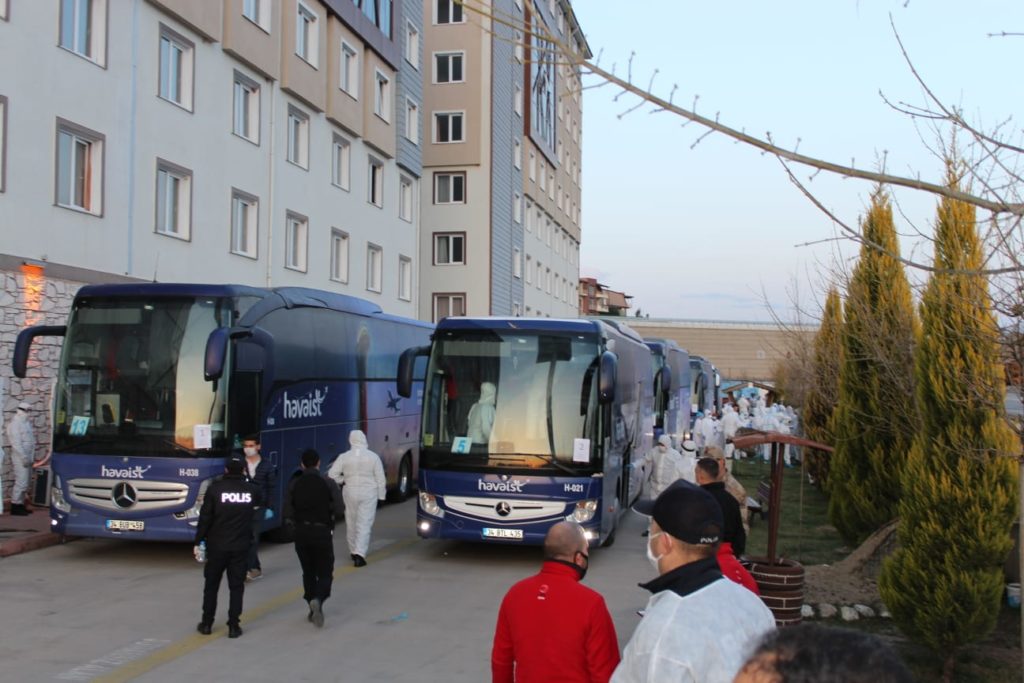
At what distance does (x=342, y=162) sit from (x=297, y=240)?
176 inches

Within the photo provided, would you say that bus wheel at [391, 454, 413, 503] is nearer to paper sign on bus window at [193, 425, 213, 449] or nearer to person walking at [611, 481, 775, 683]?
paper sign on bus window at [193, 425, 213, 449]

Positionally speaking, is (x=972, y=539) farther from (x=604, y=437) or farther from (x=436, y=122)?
(x=436, y=122)

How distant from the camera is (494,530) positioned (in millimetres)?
14039

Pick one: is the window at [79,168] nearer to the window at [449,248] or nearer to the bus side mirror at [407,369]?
the bus side mirror at [407,369]

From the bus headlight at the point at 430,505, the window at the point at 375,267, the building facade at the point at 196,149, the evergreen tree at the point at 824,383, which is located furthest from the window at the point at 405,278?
the bus headlight at the point at 430,505

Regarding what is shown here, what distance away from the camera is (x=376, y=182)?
36.3 meters

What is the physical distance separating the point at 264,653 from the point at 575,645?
17.7ft

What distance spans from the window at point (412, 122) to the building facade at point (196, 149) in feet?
2.95

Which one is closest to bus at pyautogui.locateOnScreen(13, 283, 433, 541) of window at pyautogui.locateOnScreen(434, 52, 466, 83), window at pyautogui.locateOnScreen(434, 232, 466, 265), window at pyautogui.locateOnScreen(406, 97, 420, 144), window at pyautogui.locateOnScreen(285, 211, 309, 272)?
window at pyautogui.locateOnScreen(285, 211, 309, 272)

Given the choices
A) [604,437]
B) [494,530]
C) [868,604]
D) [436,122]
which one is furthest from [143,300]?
[436,122]

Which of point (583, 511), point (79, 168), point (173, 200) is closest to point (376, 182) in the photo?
point (173, 200)

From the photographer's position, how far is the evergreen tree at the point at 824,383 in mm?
21219

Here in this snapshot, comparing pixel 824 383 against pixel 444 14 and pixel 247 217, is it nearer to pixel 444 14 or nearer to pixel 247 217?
pixel 247 217

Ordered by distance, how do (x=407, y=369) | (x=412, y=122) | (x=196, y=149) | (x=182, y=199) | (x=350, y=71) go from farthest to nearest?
(x=412, y=122), (x=350, y=71), (x=196, y=149), (x=182, y=199), (x=407, y=369)
